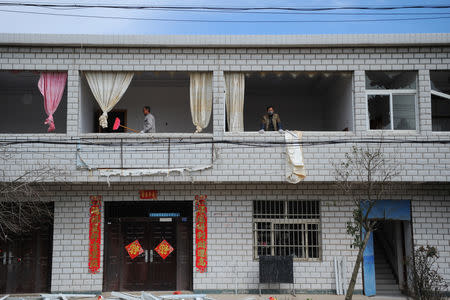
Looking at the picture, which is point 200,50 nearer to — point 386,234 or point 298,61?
point 298,61

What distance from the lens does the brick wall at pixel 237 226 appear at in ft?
43.7

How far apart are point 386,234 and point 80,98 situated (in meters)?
10.9

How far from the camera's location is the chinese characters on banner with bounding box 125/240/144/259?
13.8m

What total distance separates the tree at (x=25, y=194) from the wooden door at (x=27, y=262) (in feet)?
0.95

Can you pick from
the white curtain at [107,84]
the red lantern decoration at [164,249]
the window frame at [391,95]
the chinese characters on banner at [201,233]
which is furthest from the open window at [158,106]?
the window frame at [391,95]

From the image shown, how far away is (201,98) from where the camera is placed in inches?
537

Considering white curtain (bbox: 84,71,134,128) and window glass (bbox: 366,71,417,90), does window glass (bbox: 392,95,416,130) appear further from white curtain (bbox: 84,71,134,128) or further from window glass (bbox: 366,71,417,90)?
white curtain (bbox: 84,71,134,128)

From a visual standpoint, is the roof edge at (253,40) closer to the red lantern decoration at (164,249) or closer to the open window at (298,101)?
the open window at (298,101)

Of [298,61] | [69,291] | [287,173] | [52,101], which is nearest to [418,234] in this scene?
[287,173]

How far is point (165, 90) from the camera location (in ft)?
53.4

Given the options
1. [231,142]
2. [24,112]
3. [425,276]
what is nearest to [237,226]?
[231,142]

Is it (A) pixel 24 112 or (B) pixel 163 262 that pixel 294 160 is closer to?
(B) pixel 163 262

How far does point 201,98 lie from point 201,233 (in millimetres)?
3908

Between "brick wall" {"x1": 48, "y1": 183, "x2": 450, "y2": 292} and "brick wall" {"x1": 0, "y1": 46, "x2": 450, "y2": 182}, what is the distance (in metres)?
0.89
